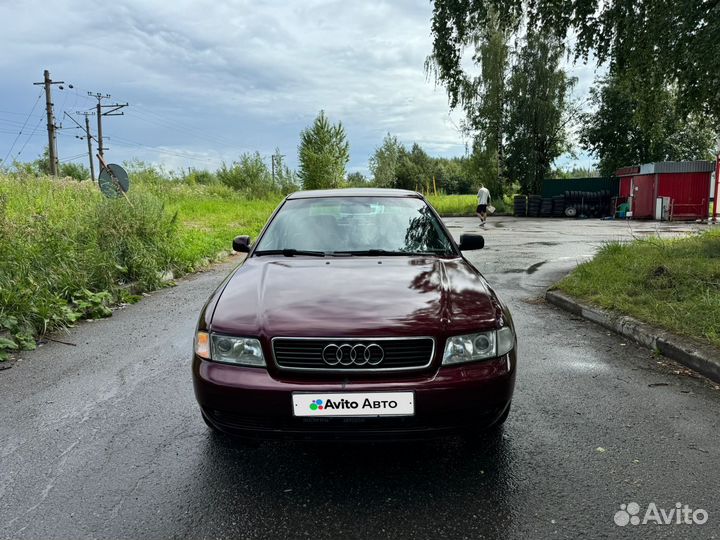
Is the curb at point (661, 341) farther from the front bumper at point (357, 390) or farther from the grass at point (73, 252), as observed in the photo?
the grass at point (73, 252)

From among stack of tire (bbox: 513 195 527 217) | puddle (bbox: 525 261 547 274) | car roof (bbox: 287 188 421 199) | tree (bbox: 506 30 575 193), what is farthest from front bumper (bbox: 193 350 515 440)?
tree (bbox: 506 30 575 193)

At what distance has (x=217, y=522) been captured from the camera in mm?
2195

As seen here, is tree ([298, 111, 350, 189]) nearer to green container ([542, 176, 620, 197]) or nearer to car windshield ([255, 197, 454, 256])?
green container ([542, 176, 620, 197])

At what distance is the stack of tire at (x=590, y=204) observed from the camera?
2761cm

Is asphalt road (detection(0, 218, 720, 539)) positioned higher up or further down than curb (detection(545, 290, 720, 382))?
further down

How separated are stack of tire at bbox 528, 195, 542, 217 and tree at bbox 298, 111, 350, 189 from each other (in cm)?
1994

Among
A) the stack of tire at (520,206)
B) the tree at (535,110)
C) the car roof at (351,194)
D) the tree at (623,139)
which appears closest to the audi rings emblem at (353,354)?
the car roof at (351,194)

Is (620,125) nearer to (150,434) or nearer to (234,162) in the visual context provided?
(234,162)

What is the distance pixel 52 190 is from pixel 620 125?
112ft

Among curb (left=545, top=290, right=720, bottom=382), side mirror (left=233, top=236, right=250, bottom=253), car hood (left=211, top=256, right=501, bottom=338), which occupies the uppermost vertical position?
side mirror (left=233, top=236, right=250, bottom=253)

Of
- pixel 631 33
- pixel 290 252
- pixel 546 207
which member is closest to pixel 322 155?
pixel 546 207

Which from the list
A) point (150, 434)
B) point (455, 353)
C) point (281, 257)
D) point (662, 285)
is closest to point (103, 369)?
point (150, 434)

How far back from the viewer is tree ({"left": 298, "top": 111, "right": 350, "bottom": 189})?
44.5 meters

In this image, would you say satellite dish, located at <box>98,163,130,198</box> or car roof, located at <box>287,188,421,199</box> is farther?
satellite dish, located at <box>98,163,130,198</box>
